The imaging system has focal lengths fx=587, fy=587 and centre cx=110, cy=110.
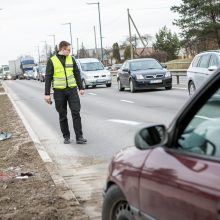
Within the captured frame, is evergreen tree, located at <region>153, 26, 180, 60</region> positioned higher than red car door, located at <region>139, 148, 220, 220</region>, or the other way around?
red car door, located at <region>139, 148, 220, 220</region>

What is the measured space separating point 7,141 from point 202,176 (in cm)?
947

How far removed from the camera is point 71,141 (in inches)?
433

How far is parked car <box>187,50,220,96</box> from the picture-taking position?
1665 centimetres

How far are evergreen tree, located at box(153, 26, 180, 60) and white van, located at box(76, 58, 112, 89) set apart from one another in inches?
2826

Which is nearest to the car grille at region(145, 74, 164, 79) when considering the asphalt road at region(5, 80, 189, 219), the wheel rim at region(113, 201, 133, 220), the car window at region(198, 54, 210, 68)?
the asphalt road at region(5, 80, 189, 219)

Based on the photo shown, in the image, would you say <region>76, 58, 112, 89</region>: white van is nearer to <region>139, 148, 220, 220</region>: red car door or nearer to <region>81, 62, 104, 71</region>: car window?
<region>81, 62, 104, 71</region>: car window

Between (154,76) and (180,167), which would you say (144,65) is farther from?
(180,167)

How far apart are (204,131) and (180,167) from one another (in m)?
0.27

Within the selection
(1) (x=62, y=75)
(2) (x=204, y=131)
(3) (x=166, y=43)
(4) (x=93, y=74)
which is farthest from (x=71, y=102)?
(3) (x=166, y=43)

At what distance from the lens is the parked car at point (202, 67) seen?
54.6 ft

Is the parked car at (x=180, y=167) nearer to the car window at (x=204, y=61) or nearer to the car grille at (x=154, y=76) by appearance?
the car window at (x=204, y=61)

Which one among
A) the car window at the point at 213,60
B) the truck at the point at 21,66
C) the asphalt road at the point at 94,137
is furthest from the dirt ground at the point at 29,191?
the truck at the point at 21,66

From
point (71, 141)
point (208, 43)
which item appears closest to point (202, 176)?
point (71, 141)

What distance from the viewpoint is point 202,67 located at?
56.9 ft
